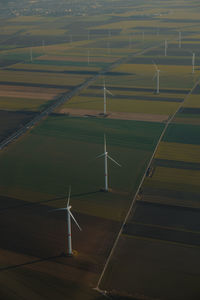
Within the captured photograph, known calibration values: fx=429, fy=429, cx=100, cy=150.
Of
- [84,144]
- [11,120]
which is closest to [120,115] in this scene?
[84,144]

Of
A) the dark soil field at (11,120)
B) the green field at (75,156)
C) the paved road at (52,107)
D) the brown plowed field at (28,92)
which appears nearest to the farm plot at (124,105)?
the paved road at (52,107)

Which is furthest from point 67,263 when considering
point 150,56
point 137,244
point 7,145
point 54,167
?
point 150,56

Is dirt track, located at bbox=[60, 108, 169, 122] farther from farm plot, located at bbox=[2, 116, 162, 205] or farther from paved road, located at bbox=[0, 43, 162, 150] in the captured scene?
paved road, located at bbox=[0, 43, 162, 150]

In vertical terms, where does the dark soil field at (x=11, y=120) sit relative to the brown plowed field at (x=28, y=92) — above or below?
below

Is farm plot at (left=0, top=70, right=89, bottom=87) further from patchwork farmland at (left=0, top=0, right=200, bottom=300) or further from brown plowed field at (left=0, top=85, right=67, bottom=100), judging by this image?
patchwork farmland at (left=0, top=0, right=200, bottom=300)

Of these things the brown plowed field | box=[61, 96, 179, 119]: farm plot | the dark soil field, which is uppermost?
the brown plowed field

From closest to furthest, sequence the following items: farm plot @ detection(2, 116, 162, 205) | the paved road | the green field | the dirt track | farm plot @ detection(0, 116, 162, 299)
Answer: farm plot @ detection(0, 116, 162, 299)
the green field
farm plot @ detection(2, 116, 162, 205)
the paved road
the dirt track

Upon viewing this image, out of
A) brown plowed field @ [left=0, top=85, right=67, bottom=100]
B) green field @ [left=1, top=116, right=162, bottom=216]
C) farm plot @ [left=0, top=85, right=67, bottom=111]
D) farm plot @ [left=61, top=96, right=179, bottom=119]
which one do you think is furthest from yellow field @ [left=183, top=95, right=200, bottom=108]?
brown plowed field @ [left=0, top=85, right=67, bottom=100]

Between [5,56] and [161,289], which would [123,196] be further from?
[5,56]

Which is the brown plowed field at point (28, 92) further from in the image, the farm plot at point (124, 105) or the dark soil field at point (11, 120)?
the dark soil field at point (11, 120)

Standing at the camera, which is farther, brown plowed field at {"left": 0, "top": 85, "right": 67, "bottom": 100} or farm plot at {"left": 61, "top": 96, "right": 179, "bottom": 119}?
brown plowed field at {"left": 0, "top": 85, "right": 67, "bottom": 100}

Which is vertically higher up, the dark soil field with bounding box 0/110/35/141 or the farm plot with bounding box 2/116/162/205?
the dark soil field with bounding box 0/110/35/141

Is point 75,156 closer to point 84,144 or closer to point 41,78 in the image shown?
point 84,144

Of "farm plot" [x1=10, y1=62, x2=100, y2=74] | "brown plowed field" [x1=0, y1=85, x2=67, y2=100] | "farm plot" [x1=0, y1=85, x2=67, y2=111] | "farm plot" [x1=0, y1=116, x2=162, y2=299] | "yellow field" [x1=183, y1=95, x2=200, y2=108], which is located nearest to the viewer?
"farm plot" [x1=0, y1=116, x2=162, y2=299]
